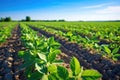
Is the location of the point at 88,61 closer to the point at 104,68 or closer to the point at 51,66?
the point at 104,68

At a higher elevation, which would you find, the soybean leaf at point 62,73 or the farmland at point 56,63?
the soybean leaf at point 62,73

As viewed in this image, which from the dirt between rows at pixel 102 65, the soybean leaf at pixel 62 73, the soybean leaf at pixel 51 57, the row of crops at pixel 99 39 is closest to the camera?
the soybean leaf at pixel 62 73

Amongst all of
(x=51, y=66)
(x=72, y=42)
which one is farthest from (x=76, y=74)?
(x=72, y=42)

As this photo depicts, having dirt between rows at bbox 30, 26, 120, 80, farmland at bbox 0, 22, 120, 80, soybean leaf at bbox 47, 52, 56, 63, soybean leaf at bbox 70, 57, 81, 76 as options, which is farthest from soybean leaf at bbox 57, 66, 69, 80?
dirt between rows at bbox 30, 26, 120, 80

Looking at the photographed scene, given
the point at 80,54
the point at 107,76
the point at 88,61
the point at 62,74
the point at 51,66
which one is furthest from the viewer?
the point at 80,54

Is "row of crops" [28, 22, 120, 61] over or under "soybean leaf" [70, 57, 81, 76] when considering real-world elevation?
under

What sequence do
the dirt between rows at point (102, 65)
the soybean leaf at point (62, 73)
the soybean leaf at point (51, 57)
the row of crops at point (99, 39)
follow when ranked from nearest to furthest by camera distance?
the soybean leaf at point (62, 73) → the soybean leaf at point (51, 57) → the dirt between rows at point (102, 65) → the row of crops at point (99, 39)

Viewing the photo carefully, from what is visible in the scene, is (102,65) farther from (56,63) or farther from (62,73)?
(62,73)

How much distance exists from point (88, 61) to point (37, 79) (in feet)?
13.3

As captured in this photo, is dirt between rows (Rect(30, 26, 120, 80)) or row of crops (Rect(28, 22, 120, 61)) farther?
row of crops (Rect(28, 22, 120, 61))

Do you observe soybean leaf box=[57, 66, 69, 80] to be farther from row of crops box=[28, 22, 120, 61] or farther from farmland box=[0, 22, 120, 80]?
row of crops box=[28, 22, 120, 61]

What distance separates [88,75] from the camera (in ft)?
5.98

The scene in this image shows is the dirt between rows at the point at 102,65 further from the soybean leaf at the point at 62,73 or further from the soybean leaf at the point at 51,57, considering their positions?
the soybean leaf at the point at 62,73

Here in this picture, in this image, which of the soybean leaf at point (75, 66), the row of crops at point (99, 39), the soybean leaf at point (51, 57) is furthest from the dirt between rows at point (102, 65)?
the soybean leaf at point (75, 66)
